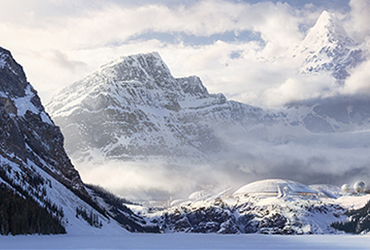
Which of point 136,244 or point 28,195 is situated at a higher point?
point 28,195

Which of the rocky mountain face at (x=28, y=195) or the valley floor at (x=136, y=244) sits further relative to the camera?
the rocky mountain face at (x=28, y=195)

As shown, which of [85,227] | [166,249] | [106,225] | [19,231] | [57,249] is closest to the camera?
[57,249]

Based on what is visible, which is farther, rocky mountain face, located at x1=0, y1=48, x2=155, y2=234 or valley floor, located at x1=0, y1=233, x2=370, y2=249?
rocky mountain face, located at x1=0, y1=48, x2=155, y2=234

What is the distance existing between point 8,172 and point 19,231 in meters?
47.1

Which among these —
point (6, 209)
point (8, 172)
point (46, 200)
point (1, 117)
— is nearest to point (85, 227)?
point (46, 200)

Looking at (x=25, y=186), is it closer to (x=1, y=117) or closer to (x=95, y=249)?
(x=1, y=117)

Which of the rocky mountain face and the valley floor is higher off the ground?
the rocky mountain face

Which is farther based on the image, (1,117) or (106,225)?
(106,225)

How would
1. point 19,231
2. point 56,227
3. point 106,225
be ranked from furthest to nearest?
point 106,225 < point 56,227 < point 19,231

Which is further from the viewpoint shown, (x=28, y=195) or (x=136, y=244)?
(x=28, y=195)

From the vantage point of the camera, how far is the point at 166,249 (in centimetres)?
8062

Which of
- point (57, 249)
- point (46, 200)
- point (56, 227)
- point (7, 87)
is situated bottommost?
point (57, 249)

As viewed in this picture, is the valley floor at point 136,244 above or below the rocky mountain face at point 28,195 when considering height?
below

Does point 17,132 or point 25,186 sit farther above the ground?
point 17,132
